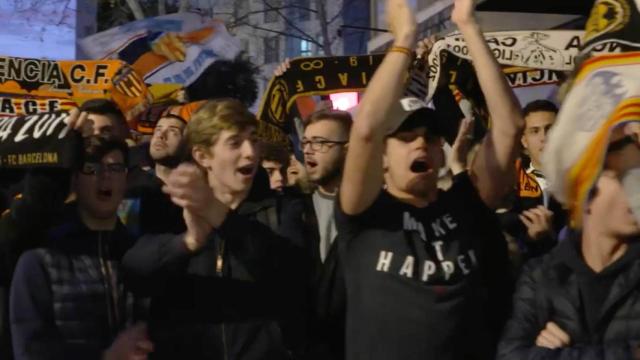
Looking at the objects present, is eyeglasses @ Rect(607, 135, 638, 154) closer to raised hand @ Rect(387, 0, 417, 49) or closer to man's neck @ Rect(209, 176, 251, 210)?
raised hand @ Rect(387, 0, 417, 49)

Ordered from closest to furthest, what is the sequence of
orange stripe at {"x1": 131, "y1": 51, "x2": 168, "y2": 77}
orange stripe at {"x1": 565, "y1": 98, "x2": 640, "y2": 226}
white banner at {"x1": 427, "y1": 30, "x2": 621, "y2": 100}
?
orange stripe at {"x1": 565, "y1": 98, "x2": 640, "y2": 226} < white banner at {"x1": 427, "y1": 30, "x2": 621, "y2": 100} < orange stripe at {"x1": 131, "y1": 51, "x2": 168, "y2": 77}

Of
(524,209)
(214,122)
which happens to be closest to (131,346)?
(214,122)

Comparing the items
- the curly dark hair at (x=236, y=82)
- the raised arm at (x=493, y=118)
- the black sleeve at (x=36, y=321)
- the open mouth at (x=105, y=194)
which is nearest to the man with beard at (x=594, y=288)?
the raised arm at (x=493, y=118)

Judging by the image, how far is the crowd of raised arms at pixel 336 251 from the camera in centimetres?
312

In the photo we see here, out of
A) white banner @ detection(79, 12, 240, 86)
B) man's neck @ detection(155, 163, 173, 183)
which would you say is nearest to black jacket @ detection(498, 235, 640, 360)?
man's neck @ detection(155, 163, 173, 183)

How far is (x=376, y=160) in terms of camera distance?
3.34 m

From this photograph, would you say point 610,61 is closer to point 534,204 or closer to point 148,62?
point 534,204

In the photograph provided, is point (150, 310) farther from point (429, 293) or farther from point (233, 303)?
point (429, 293)

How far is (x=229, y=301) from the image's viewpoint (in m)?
3.74

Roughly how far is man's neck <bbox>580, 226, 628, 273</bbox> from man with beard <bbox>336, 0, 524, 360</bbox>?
414mm

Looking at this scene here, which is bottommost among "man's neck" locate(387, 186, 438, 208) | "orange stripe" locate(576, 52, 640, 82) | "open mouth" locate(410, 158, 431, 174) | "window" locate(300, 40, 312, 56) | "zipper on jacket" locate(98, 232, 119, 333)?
"zipper on jacket" locate(98, 232, 119, 333)

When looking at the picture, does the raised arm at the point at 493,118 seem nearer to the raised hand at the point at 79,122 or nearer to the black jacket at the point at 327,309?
the black jacket at the point at 327,309

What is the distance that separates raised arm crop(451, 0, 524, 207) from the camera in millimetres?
3369

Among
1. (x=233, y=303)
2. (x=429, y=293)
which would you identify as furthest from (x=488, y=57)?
(x=233, y=303)
